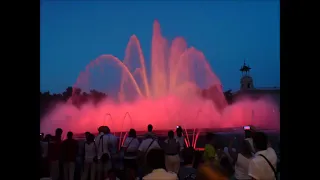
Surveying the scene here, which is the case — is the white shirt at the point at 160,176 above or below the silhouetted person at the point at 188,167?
above

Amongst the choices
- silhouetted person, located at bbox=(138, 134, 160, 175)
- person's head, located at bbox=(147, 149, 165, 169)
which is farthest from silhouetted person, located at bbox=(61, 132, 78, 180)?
person's head, located at bbox=(147, 149, 165, 169)

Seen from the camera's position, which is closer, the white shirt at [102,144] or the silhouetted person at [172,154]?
the silhouetted person at [172,154]

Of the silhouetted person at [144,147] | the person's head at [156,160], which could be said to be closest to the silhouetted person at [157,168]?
the person's head at [156,160]

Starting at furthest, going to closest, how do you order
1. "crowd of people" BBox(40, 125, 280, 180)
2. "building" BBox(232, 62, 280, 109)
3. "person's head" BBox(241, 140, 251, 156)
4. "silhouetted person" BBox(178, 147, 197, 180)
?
"building" BBox(232, 62, 280, 109)
"crowd of people" BBox(40, 125, 280, 180)
"person's head" BBox(241, 140, 251, 156)
"silhouetted person" BBox(178, 147, 197, 180)

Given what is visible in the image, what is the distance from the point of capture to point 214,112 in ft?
57.4

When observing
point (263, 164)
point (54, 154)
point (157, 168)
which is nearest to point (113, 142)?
point (54, 154)

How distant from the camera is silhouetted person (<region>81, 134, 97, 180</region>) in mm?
8587

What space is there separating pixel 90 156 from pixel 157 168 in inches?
190

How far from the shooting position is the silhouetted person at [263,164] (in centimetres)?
413

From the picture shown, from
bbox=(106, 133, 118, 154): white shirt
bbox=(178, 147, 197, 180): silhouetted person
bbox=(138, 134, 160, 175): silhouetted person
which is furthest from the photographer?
bbox=(106, 133, 118, 154): white shirt

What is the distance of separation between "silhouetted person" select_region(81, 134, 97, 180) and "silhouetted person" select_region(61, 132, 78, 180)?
0.70 ft

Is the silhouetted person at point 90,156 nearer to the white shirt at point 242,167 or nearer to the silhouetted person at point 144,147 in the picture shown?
the silhouetted person at point 144,147

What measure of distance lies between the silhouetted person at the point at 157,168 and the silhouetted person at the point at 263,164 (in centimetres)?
76

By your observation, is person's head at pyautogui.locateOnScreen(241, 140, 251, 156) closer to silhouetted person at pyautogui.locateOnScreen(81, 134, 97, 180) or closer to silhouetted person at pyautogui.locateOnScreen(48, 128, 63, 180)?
silhouetted person at pyautogui.locateOnScreen(81, 134, 97, 180)
